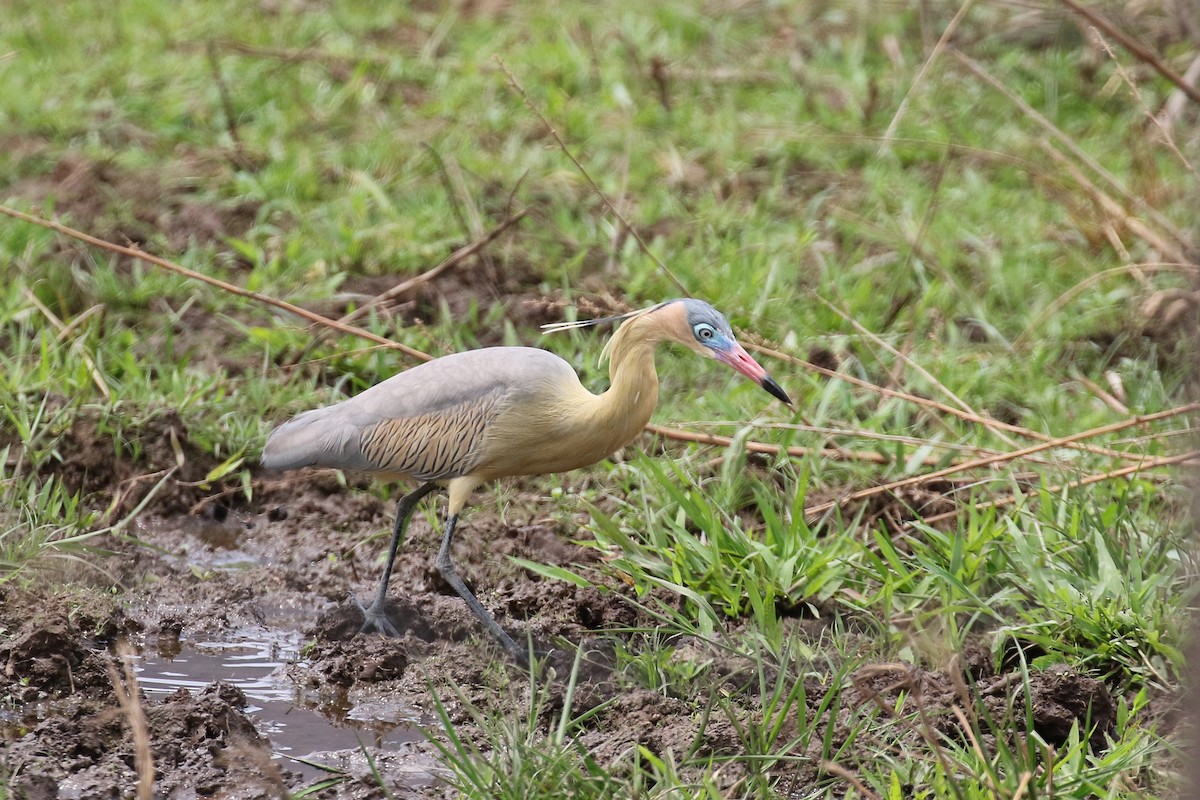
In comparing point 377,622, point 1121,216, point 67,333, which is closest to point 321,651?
point 377,622

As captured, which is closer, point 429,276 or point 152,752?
point 152,752

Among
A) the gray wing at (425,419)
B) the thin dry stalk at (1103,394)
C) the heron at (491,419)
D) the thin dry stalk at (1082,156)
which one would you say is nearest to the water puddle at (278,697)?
the heron at (491,419)

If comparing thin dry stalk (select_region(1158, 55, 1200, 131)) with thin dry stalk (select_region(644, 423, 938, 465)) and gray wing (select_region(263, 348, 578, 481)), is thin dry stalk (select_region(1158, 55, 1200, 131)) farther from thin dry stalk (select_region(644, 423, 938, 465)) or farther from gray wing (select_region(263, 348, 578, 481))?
gray wing (select_region(263, 348, 578, 481))

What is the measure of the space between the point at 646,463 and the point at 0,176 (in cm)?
407

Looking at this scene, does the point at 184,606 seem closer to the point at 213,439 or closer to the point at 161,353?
the point at 213,439

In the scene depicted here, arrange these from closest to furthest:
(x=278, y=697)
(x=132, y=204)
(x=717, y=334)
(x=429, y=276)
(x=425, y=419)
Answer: (x=278, y=697) < (x=717, y=334) < (x=425, y=419) < (x=429, y=276) < (x=132, y=204)

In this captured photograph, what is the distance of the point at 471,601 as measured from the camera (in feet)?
14.1

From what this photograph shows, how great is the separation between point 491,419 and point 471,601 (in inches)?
21.8

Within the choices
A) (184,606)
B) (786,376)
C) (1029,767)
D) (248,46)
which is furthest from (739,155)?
(1029,767)

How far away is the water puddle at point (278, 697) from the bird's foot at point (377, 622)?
A: 21 centimetres

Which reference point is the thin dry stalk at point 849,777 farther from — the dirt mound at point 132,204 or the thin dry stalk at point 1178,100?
the thin dry stalk at point 1178,100

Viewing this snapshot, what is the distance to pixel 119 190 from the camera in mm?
7023

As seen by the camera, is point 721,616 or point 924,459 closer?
point 721,616

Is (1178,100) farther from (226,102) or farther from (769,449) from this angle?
(226,102)
